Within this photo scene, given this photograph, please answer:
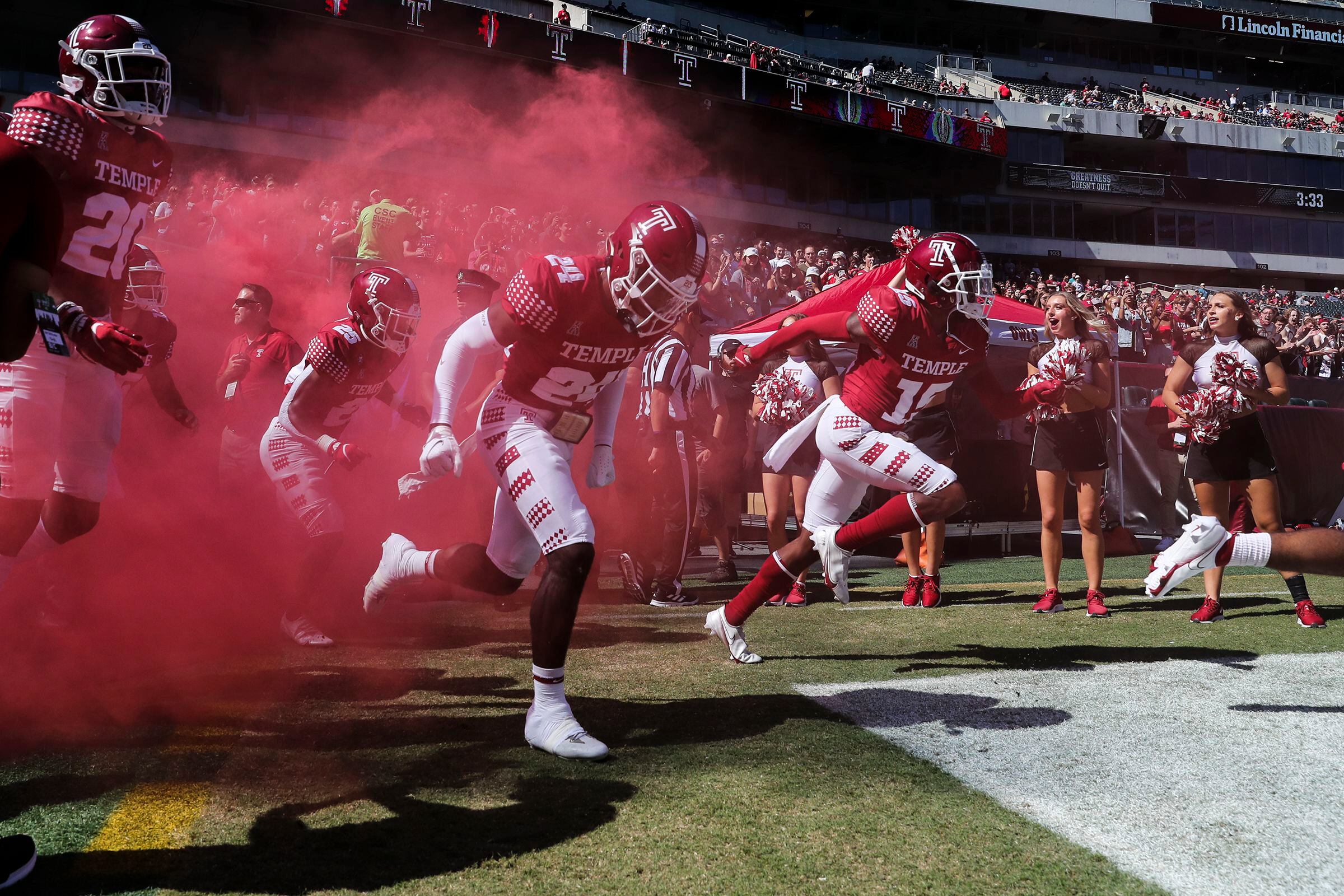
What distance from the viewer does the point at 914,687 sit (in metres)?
4.83

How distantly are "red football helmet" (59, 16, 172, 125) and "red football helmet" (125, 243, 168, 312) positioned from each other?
5.25ft

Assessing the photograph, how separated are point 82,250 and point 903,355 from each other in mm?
3925

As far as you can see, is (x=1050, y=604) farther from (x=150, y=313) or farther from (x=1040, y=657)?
(x=150, y=313)

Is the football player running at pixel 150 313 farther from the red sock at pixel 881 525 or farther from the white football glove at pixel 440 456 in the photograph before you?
the red sock at pixel 881 525

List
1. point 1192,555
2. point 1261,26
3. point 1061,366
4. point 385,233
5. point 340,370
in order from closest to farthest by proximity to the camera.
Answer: point 1192,555 < point 340,370 < point 1061,366 < point 385,233 < point 1261,26

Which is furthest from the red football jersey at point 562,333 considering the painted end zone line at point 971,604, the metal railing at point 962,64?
the metal railing at point 962,64

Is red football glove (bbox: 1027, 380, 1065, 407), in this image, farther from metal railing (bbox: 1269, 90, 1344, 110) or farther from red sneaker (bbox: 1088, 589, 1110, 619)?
metal railing (bbox: 1269, 90, 1344, 110)

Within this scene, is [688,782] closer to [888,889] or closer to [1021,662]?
[888,889]

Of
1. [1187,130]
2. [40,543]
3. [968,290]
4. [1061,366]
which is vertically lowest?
[40,543]

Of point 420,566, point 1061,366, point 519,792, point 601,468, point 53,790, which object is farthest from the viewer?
point 1061,366

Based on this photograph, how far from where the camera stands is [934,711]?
434 cm

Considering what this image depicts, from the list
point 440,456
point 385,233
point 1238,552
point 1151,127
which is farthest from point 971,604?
point 1151,127

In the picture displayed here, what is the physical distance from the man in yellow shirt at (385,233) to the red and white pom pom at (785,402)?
443 centimetres

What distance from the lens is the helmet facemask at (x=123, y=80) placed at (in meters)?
4.08
